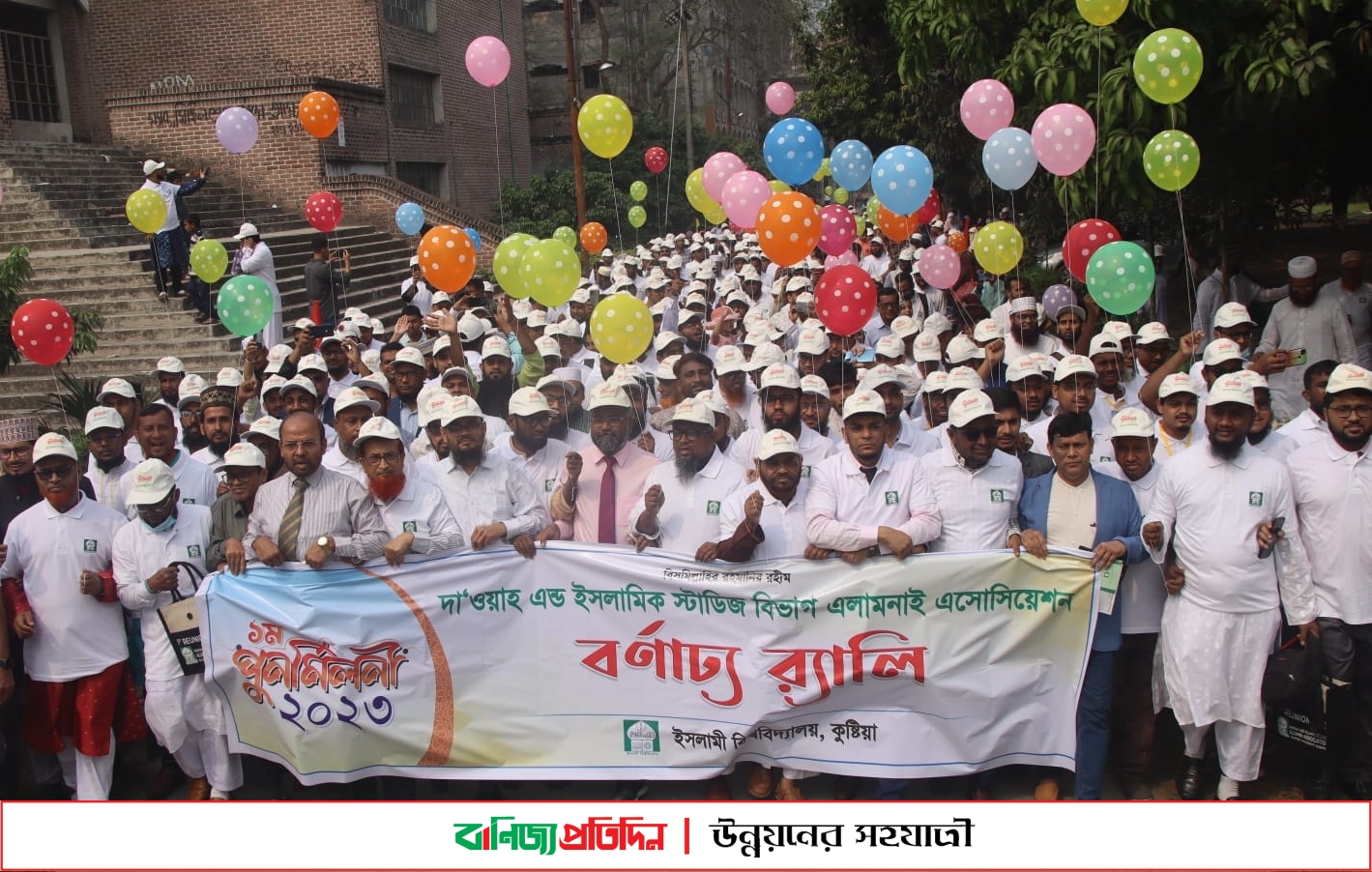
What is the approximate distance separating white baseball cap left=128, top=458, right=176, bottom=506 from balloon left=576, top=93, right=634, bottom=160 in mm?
5793

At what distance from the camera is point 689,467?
555 cm

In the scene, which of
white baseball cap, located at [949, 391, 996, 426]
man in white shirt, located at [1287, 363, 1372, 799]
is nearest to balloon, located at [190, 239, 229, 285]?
white baseball cap, located at [949, 391, 996, 426]

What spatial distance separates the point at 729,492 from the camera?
548 cm

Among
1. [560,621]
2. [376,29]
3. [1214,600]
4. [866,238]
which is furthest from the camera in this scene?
[376,29]

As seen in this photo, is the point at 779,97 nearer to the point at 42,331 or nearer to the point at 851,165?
the point at 851,165

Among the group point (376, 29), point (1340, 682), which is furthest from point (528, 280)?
point (376, 29)

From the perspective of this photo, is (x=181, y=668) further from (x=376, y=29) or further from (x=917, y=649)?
(x=376, y=29)

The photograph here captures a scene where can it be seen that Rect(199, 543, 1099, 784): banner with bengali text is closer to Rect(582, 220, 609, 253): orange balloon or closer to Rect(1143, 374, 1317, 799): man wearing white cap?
Rect(1143, 374, 1317, 799): man wearing white cap

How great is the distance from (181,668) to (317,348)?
412cm

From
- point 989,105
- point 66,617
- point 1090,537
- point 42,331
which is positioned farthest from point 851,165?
point 66,617

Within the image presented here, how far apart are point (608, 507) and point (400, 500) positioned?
1015mm

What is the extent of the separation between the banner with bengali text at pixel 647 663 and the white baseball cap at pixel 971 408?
0.61 metres

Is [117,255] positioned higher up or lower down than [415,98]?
lower down

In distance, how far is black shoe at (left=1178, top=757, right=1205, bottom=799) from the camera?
5094mm
